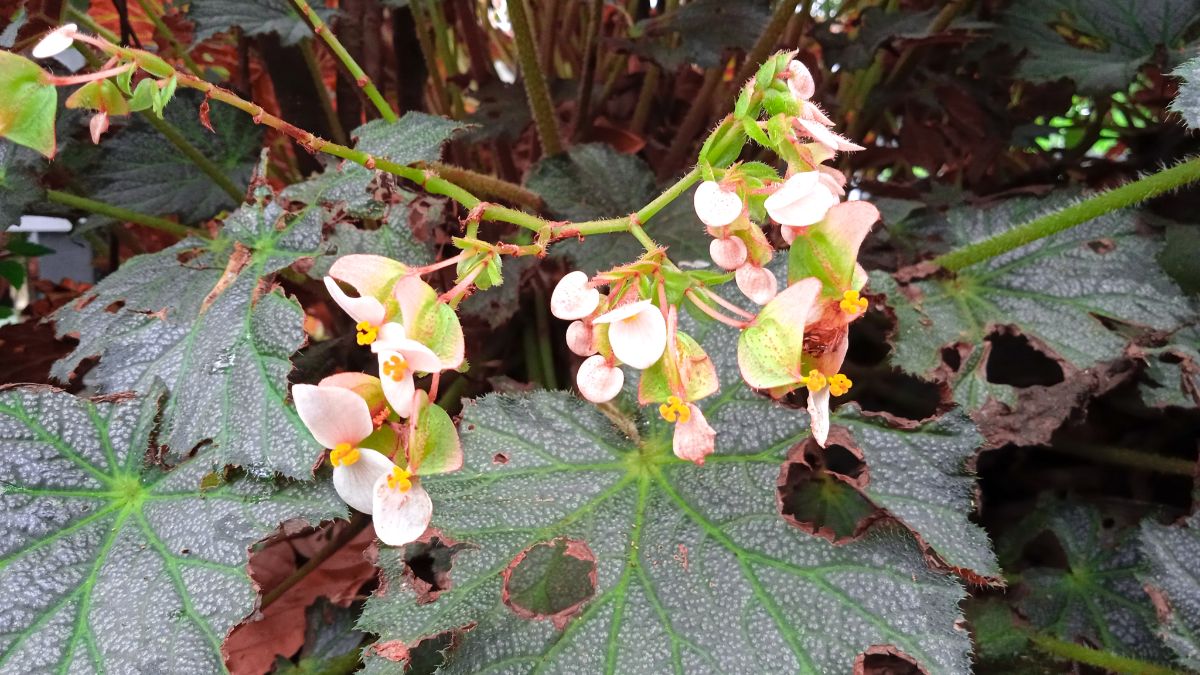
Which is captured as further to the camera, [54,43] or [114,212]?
[114,212]

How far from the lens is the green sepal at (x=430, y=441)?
16.7 inches

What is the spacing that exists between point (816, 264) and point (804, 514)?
375 millimetres

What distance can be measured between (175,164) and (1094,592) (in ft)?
3.65

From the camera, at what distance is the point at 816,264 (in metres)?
0.44

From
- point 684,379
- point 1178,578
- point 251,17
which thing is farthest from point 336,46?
point 1178,578

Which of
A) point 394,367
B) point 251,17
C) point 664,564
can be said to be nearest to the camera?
point 394,367

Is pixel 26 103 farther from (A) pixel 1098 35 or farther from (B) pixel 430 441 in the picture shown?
(A) pixel 1098 35

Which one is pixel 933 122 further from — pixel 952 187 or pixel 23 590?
pixel 23 590

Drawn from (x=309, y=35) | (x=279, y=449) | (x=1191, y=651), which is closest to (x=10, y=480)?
(x=279, y=449)

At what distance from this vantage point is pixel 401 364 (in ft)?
1.32

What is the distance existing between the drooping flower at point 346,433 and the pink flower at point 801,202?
0.23m

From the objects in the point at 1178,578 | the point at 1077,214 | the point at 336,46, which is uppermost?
the point at 336,46

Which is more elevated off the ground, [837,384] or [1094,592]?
[837,384]

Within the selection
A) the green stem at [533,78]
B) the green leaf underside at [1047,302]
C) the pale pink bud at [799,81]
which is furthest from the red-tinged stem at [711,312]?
the green stem at [533,78]
